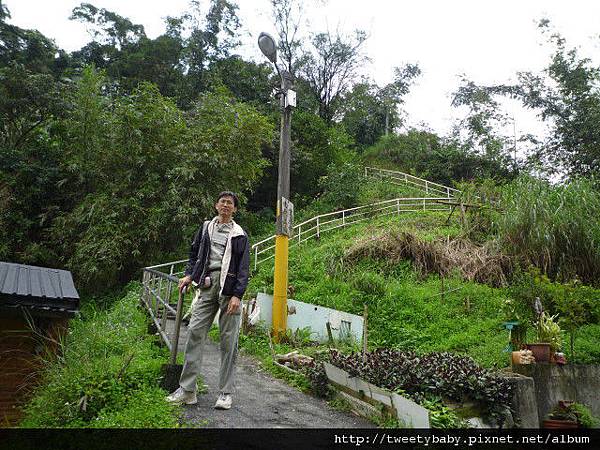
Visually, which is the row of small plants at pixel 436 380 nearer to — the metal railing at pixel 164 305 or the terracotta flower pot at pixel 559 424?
the terracotta flower pot at pixel 559 424

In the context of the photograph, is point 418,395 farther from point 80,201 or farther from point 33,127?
point 33,127

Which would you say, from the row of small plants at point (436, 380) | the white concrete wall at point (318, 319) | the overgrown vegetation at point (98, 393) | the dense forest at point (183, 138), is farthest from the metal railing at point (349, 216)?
the overgrown vegetation at point (98, 393)

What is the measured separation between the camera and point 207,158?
15.4 m

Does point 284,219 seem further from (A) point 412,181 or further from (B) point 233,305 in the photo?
(A) point 412,181

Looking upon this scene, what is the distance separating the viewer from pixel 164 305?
19.2 feet

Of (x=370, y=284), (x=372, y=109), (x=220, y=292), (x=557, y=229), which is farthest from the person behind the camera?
(x=372, y=109)

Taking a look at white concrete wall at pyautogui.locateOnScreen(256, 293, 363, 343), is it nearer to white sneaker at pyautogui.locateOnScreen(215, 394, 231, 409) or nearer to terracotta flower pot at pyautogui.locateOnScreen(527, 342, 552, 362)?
terracotta flower pot at pyautogui.locateOnScreen(527, 342, 552, 362)

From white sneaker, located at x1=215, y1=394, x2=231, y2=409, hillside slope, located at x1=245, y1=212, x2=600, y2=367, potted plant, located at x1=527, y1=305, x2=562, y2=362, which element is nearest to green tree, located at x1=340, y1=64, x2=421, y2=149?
hillside slope, located at x1=245, y1=212, x2=600, y2=367

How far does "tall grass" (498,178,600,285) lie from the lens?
10.0 metres

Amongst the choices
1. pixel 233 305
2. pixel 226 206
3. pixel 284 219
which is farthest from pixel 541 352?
pixel 226 206

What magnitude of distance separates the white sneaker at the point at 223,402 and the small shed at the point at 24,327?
2.35 meters

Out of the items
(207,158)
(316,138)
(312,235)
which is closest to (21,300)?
(207,158)

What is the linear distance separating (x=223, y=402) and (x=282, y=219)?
4238 millimetres

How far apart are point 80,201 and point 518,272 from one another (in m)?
14.6
